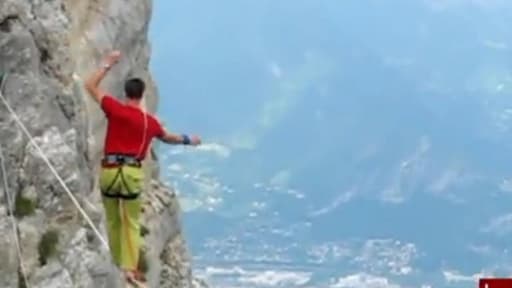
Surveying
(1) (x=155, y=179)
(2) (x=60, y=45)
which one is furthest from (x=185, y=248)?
(2) (x=60, y=45)

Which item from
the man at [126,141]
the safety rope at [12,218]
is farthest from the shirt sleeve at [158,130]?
the safety rope at [12,218]

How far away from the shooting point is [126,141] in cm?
1923

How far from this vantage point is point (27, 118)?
2019cm

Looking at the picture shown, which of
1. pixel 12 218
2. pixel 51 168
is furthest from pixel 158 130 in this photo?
pixel 12 218

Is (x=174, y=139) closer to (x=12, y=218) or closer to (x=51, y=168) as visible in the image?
(x=51, y=168)

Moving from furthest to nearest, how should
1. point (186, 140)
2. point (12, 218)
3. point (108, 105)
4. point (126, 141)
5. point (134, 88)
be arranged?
point (186, 140) → point (12, 218) → point (126, 141) → point (108, 105) → point (134, 88)

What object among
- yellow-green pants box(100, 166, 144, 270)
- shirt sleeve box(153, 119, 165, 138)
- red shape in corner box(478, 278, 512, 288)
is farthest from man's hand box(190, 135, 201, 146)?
red shape in corner box(478, 278, 512, 288)

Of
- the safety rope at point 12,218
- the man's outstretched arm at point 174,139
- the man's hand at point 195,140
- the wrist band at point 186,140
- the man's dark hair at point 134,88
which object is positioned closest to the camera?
the man's dark hair at point 134,88

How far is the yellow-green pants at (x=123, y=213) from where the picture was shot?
19.4 meters

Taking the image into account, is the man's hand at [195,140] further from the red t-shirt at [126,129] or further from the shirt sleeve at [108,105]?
the shirt sleeve at [108,105]

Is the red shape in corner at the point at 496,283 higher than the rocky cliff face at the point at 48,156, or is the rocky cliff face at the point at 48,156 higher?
the rocky cliff face at the point at 48,156

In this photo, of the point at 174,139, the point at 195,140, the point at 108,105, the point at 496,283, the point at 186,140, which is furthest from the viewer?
the point at 195,140

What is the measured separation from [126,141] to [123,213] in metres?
1.46

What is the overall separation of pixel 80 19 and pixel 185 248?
12.9 m
